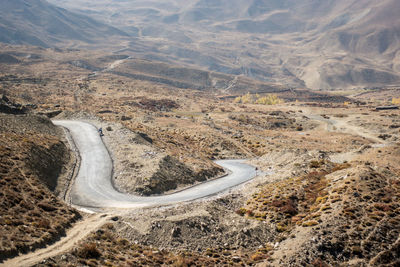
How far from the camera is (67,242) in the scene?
21.9m

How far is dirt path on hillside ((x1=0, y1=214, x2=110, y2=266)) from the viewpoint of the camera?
18.2 meters

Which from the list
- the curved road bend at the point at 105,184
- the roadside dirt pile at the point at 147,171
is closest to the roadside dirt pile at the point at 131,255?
the curved road bend at the point at 105,184

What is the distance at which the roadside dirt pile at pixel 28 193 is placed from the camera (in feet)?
67.3

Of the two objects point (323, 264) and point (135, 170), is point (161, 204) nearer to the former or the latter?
point (135, 170)

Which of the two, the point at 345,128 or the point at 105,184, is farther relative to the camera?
the point at 345,128

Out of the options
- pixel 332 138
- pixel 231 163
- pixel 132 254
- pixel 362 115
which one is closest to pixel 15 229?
pixel 132 254

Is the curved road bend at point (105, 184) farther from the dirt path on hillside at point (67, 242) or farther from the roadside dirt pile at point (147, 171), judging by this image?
the dirt path on hillside at point (67, 242)

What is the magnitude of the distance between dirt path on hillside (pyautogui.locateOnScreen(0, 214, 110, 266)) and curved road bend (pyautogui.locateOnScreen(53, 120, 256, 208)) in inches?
199

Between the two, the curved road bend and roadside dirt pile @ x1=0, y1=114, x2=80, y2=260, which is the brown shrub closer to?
roadside dirt pile @ x1=0, y1=114, x2=80, y2=260

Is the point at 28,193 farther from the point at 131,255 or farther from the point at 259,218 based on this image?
the point at 259,218

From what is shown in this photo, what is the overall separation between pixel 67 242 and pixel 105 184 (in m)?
16.7

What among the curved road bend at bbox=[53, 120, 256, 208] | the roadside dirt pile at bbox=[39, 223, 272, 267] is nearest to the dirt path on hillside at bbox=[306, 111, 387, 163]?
the curved road bend at bbox=[53, 120, 256, 208]

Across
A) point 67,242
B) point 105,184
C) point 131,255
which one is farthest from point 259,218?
point 105,184

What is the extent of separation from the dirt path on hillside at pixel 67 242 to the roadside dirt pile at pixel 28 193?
1.75 feet
